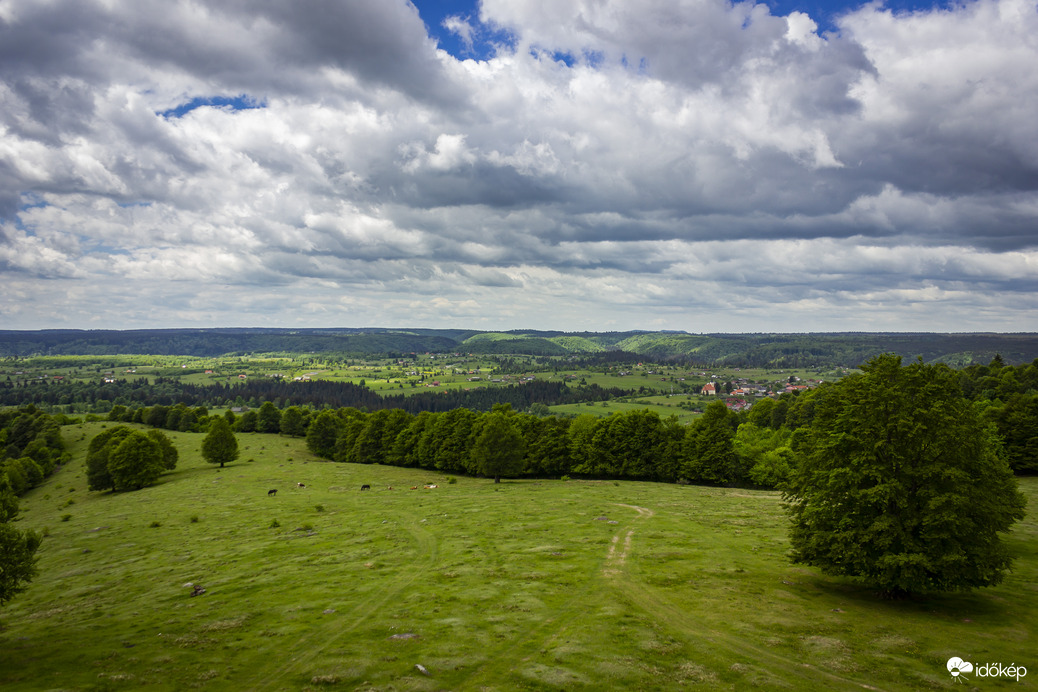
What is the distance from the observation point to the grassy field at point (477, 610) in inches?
933

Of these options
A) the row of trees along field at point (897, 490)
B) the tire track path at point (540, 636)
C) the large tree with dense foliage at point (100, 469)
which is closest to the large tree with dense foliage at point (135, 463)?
the large tree with dense foliage at point (100, 469)

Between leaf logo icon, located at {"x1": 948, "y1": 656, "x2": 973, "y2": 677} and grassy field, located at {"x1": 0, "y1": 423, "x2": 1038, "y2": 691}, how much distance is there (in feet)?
2.23

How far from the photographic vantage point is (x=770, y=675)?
23.0m

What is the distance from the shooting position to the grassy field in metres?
23.7

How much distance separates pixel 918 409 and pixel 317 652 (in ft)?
125

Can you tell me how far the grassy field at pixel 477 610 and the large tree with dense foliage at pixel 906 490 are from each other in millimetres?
3019

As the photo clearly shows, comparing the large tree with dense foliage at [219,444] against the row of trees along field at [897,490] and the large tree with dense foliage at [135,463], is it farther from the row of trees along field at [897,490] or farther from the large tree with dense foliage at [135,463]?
the row of trees along field at [897,490]

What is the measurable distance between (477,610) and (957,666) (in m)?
24.8

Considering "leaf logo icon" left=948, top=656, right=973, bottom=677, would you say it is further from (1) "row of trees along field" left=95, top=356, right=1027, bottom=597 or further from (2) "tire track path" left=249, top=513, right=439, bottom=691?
(2) "tire track path" left=249, top=513, right=439, bottom=691

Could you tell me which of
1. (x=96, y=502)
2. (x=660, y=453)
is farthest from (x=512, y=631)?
(x=96, y=502)

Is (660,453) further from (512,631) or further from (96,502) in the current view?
(96,502)

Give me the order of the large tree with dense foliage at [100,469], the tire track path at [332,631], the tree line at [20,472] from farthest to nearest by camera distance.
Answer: the large tree with dense foliage at [100,469], the tree line at [20,472], the tire track path at [332,631]

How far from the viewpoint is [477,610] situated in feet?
104

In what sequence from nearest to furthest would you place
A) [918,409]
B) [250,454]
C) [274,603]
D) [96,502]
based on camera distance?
1. [918,409]
2. [274,603]
3. [96,502]
4. [250,454]
